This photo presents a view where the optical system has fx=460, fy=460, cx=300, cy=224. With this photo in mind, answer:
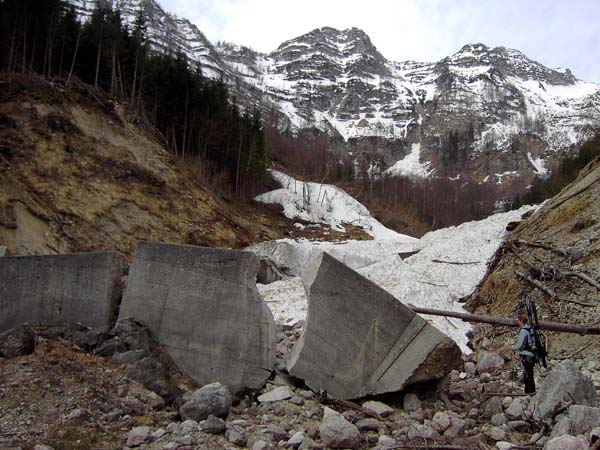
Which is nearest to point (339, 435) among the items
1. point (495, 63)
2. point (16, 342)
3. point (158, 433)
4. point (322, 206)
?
point (158, 433)

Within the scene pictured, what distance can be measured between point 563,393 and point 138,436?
4224 millimetres

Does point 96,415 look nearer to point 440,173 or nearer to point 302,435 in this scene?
point 302,435

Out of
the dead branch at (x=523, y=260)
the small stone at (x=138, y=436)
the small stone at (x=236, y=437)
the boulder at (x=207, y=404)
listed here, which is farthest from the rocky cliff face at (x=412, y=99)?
the small stone at (x=138, y=436)

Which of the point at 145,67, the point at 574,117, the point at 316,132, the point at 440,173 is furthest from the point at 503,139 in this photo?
the point at 145,67

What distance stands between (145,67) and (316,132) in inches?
2974

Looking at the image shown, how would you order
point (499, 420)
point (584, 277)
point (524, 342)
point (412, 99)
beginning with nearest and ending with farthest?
point (499, 420) → point (524, 342) → point (584, 277) → point (412, 99)

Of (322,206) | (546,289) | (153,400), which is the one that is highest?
(322,206)

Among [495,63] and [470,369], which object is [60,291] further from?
[495,63]

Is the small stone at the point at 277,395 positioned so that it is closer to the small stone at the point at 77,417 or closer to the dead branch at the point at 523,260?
the small stone at the point at 77,417

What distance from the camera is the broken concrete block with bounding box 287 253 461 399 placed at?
19.7ft

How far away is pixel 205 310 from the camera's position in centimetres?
635

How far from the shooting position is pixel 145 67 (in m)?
27.7

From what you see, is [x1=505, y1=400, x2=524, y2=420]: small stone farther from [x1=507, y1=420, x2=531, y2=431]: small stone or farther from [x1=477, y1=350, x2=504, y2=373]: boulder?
[x1=477, y1=350, x2=504, y2=373]: boulder

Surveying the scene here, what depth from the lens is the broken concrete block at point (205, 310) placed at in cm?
623
